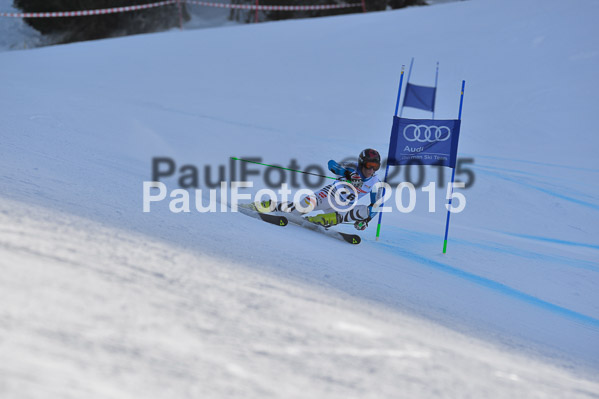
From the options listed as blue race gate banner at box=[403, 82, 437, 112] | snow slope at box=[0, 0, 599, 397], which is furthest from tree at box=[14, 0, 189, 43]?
blue race gate banner at box=[403, 82, 437, 112]

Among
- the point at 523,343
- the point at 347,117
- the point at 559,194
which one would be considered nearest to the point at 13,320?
the point at 523,343

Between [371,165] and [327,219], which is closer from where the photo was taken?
[371,165]

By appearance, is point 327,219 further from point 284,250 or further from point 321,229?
point 284,250

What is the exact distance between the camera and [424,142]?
208 inches

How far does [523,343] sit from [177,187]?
12.8 feet

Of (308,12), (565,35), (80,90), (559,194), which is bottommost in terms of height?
(559,194)

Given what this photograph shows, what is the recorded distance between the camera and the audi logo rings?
526 cm

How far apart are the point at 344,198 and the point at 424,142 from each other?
104cm

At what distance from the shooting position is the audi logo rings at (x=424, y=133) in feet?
17.3

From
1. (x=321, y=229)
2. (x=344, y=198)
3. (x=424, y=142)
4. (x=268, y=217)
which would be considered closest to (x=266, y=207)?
(x=268, y=217)

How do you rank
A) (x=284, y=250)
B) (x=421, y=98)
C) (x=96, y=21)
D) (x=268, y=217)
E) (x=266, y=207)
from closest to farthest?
(x=284, y=250), (x=268, y=217), (x=266, y=207), (x=421, y=98), (x=96, y=21)

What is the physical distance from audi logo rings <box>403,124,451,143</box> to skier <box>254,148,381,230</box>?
0.50 metres

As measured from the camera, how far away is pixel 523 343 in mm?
3283

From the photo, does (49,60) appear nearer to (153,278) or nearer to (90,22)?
(90,22)
